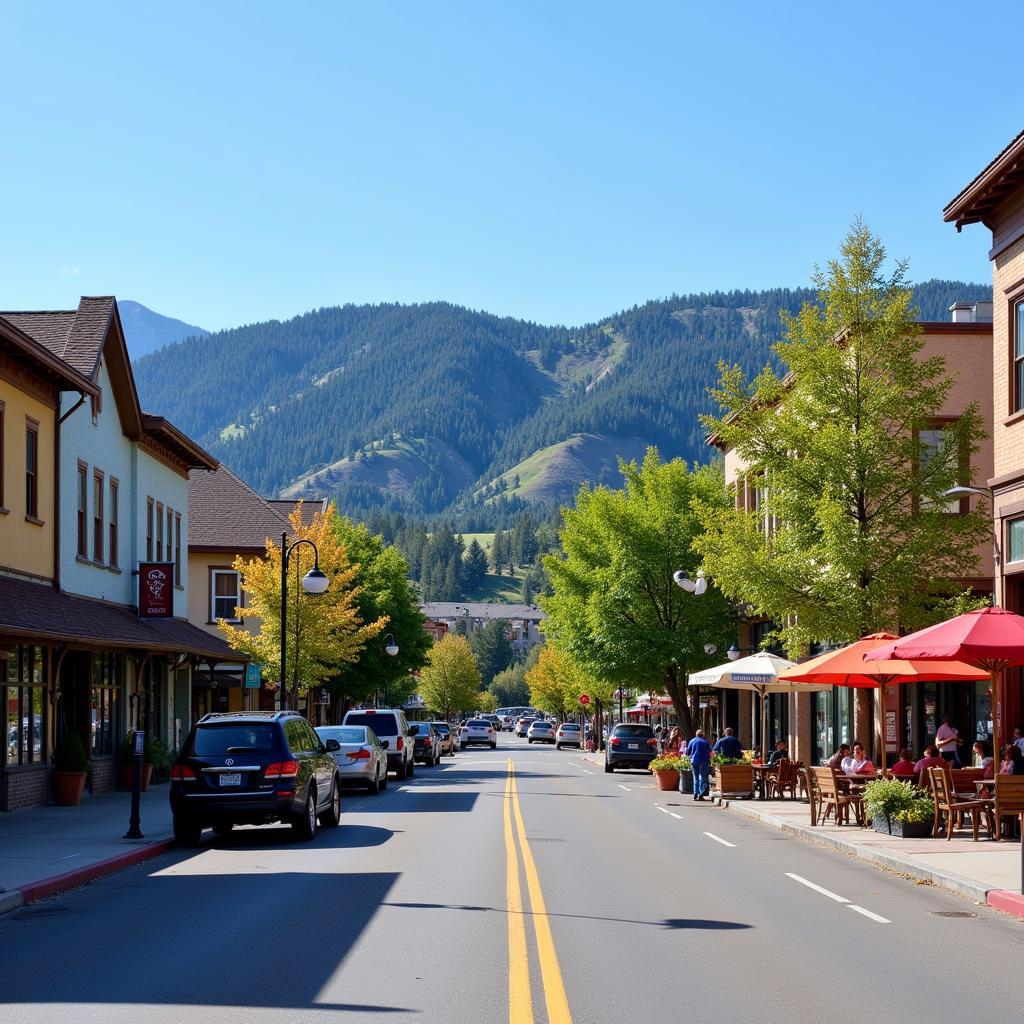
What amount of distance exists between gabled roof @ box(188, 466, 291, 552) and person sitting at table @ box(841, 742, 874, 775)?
33.4 meters

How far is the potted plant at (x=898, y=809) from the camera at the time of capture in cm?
2119

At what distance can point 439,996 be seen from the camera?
9328 mm

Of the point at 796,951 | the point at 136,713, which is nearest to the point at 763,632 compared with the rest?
the point at 136,713

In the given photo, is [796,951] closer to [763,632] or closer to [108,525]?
[108,525]

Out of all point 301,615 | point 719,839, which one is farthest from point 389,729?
point 719,839

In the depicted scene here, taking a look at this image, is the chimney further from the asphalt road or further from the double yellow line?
the double yellow line

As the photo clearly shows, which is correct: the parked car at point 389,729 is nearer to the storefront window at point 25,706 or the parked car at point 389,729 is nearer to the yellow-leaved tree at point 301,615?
the yellow-leaved tree at point 301,615

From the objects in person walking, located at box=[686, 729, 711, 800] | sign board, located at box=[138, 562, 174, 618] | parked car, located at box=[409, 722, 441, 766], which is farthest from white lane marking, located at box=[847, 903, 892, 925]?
parked car, located at box=[409, 722, 441, 766]

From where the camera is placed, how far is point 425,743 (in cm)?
5456

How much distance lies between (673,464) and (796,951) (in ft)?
132

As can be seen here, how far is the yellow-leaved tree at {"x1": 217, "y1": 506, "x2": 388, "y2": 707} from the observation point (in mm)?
41862

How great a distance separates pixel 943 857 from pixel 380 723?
83.1 ft

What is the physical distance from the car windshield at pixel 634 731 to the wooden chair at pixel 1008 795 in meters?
31.1

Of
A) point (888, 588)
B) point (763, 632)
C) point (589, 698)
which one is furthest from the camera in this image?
point (589, 698)
